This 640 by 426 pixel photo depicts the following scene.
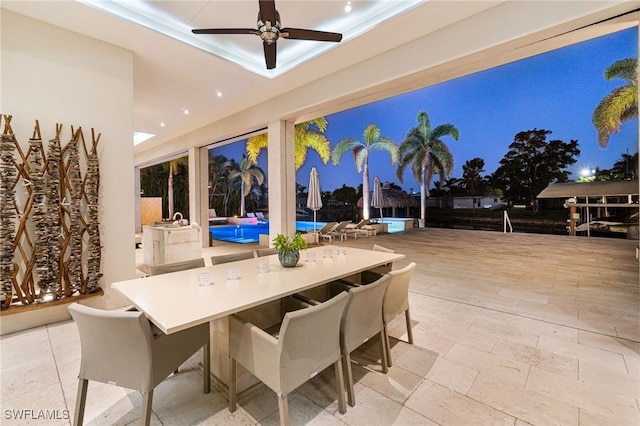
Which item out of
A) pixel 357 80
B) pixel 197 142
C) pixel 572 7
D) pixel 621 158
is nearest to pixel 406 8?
pixel 357 80

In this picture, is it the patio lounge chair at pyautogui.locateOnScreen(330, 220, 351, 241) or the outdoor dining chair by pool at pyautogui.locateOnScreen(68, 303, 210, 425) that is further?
the patio lounge chair at pyautogui.locateOnScreen(330, 220, 351, 241)

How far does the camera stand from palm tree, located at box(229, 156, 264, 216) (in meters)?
18.8

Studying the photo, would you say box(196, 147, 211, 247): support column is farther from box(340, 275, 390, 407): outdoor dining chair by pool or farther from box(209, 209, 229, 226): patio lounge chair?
box(209, 209, 229, 226): patio lounge chair

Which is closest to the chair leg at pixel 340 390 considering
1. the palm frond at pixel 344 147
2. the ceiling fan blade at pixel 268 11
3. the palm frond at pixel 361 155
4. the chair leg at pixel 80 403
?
the chair leg at pixel 80 403

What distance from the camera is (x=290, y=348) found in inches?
58.7

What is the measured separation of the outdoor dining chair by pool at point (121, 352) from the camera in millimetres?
1459

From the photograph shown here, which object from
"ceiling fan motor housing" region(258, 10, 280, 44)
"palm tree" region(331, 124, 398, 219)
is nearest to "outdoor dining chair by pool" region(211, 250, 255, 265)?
"ceiling fan motor housing" region(258, 10, 280, 44)

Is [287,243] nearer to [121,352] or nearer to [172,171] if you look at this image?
[121,352]

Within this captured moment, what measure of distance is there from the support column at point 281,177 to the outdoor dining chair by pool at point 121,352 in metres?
4.62

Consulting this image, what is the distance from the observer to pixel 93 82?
348 centimetres

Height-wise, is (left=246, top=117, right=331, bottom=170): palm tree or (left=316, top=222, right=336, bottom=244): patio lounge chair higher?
(left=246, top=117, right=331, bottom=170): palm tree

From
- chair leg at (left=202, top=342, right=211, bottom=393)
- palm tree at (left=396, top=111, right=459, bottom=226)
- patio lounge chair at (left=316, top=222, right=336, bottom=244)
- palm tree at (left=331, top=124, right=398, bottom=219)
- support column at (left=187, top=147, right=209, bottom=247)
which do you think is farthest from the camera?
palm tree at (left=396, top=111, right=459, bottom=226)

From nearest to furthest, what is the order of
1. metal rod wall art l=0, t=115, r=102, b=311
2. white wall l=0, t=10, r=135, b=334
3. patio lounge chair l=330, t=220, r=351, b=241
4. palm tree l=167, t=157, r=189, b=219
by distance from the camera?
1. metal rod wall art l=0, t=115, r=102, b=311
2. white wall l=0, t=10, r=135, b=334
3. patio lounge chair l=330, t=220, r=351, b=241
4. palm tree l=167, t=157, r=189, b=219

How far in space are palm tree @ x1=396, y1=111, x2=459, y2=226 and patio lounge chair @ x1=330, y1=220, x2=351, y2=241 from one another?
603cm
